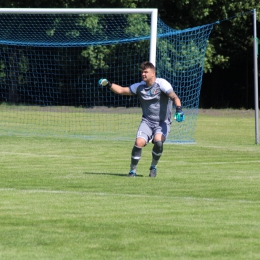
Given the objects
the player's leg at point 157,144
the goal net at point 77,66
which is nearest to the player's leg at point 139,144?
the player's leg at point 157,144

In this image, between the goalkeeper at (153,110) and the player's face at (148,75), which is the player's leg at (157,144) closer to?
the goalkeeper at (153,110)

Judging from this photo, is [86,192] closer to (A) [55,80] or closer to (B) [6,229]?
(B) [6,229]

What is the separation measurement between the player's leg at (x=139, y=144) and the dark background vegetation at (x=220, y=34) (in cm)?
2985

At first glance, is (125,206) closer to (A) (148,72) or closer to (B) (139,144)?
(B) (139,144)

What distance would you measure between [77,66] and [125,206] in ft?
91.1

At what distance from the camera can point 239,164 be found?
52.3ft

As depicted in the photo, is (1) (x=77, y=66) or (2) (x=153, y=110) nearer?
(2) (x=153, y=110)

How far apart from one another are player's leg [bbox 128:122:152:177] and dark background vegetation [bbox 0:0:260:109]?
2985cm

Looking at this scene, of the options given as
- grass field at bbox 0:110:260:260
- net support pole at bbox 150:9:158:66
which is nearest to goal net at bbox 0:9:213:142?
net support pole at bbox 150:9:158:66

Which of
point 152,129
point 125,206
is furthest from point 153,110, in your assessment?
point 125,206

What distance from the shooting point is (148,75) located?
13367mm

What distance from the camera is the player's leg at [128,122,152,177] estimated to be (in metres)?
13.3

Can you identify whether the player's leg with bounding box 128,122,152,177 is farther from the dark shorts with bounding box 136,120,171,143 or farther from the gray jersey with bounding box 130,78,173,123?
the gray jersey with bounding box 130,78,173,123

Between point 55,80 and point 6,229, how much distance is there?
30273 mm
